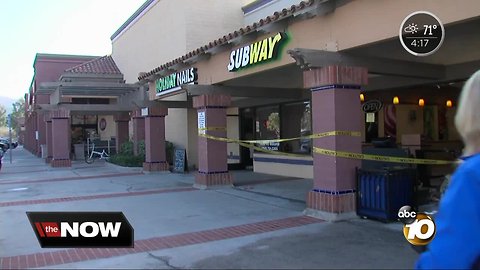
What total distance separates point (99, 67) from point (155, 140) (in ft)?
39.5

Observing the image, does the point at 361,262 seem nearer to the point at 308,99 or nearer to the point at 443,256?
the point at 443,256

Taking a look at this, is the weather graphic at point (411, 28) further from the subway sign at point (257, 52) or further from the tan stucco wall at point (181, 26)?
the tan stucco wall at point (181, 26)

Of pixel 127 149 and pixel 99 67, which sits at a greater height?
pixel 99 67

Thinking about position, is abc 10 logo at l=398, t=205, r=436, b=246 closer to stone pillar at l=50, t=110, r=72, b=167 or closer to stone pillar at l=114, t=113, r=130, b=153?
stone pillar at l=50, t=110, r=72, b=167

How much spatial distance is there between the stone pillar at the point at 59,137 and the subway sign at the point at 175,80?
9.05 meters

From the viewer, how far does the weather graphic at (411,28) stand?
6.57m

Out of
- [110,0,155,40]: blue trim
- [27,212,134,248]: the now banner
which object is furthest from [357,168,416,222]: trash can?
[110,0,155,40]: blue trim

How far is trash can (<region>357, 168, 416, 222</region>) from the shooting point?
24.7 ft

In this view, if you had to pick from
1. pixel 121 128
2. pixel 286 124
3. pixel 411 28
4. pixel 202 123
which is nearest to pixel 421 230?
pixel 411 28

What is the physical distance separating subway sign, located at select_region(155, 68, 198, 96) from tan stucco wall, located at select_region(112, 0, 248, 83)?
3.40 meters

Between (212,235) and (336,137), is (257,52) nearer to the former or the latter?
(336,137)

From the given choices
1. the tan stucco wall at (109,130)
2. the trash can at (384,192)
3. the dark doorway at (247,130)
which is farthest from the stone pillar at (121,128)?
the trash can at (384,192)

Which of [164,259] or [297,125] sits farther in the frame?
[297,125]

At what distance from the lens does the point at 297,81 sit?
13500 mm
